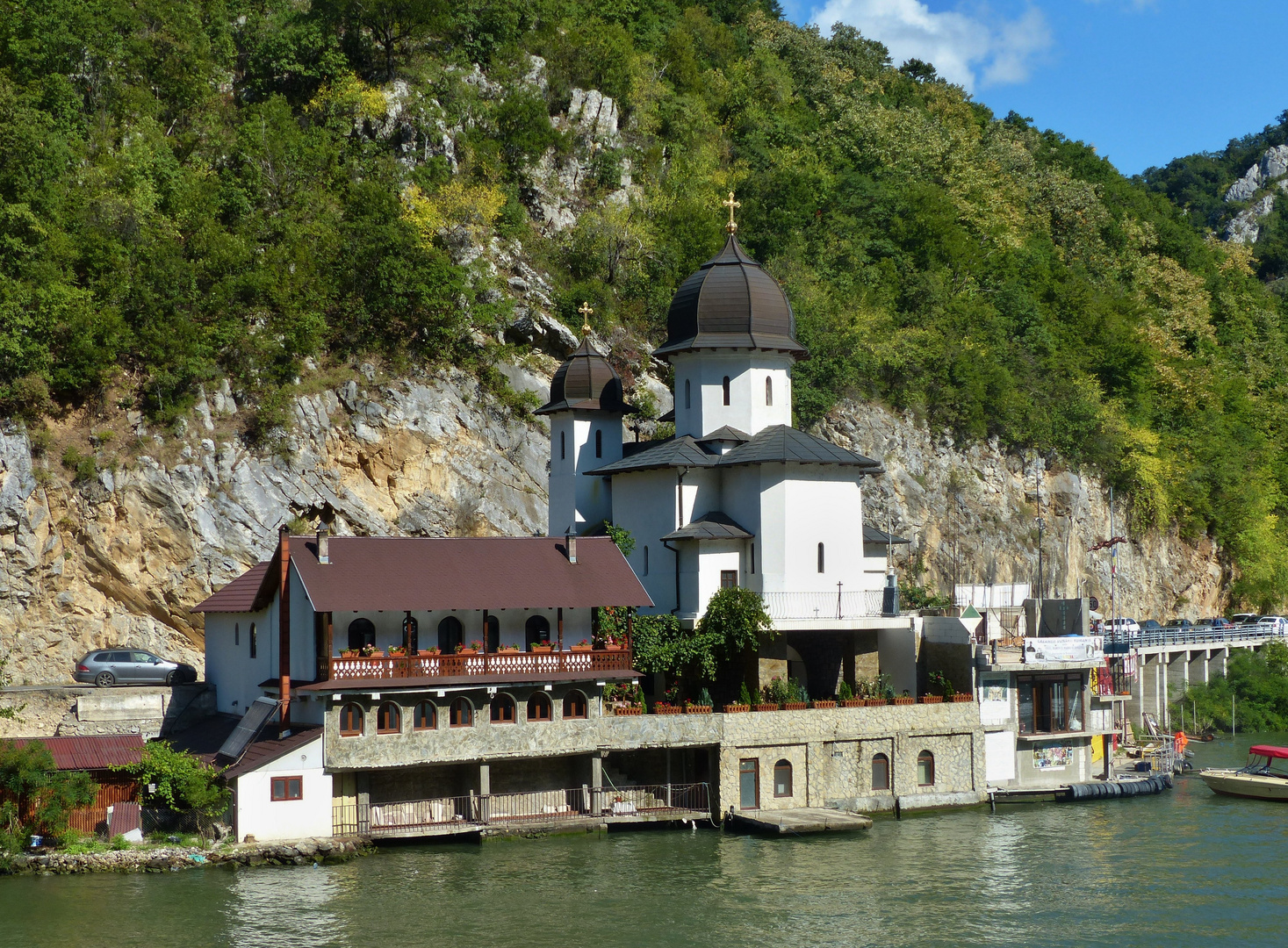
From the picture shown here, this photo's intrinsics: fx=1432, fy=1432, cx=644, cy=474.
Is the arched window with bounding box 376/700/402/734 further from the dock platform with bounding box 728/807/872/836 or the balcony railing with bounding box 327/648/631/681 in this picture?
the dock platform with bounding box 728/807/872/836

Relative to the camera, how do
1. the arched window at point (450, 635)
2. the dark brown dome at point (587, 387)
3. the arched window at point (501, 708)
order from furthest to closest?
the dark brown dome at point (587, 387) < the arched window at point (450, 635) < the arched window at point (501, 708)

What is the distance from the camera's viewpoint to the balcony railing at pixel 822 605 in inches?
1812

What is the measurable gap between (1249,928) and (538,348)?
42518 millimetres

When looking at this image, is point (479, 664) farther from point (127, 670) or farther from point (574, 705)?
point (127, 670)

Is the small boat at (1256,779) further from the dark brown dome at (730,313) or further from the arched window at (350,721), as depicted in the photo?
the arched window at (350,721)

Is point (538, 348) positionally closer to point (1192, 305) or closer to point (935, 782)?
point (935, 782)

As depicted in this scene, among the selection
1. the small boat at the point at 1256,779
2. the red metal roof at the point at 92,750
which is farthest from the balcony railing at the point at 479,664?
the small boat at the point at 1256,779

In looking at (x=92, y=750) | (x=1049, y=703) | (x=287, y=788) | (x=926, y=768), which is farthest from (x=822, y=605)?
(x=92, y=750)

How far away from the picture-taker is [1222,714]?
231 feet

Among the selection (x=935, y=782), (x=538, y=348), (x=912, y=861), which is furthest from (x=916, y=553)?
(x=912, y=861)

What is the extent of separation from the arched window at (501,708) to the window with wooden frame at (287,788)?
18.2 ft

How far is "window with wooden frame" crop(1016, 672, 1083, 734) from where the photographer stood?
4816cm

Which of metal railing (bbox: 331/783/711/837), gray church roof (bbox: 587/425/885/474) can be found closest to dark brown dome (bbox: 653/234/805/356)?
gray church roof (bbox: 587/425/885/474)

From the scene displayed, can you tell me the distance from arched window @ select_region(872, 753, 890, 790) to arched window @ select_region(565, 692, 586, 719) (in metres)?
9.55
